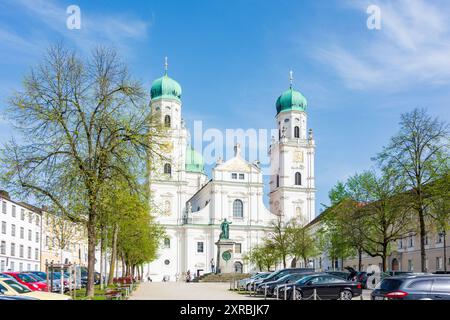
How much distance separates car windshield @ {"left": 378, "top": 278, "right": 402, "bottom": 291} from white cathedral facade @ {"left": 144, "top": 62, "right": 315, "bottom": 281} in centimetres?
8690

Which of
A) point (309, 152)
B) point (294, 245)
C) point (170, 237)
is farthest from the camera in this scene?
point (309, 152)

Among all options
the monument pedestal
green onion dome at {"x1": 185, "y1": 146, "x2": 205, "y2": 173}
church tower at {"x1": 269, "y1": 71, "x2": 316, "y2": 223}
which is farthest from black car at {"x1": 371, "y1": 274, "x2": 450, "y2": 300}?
green onion dome at {"x1": 185, "y1": 146, "x2": 205, "y2": 173}

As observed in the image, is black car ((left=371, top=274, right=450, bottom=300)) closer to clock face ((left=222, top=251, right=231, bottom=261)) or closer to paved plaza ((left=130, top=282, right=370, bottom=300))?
paved plaza ((left=130, top=282, right=370, bottom=300))

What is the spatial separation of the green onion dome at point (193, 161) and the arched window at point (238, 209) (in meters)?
19.7

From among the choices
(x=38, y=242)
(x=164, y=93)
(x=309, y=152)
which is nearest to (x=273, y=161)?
(x=309, y=152)

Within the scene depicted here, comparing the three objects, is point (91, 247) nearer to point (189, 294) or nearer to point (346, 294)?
point (189, 294)

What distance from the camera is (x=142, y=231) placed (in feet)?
174

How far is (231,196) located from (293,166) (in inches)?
551

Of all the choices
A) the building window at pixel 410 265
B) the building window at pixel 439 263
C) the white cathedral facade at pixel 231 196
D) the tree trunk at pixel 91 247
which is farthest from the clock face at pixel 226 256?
the tree trunk at pixel 91 247

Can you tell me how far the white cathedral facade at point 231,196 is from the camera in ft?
353

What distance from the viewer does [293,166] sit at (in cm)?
11531

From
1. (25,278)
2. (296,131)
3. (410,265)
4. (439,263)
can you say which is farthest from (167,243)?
Answer: (25,278)
